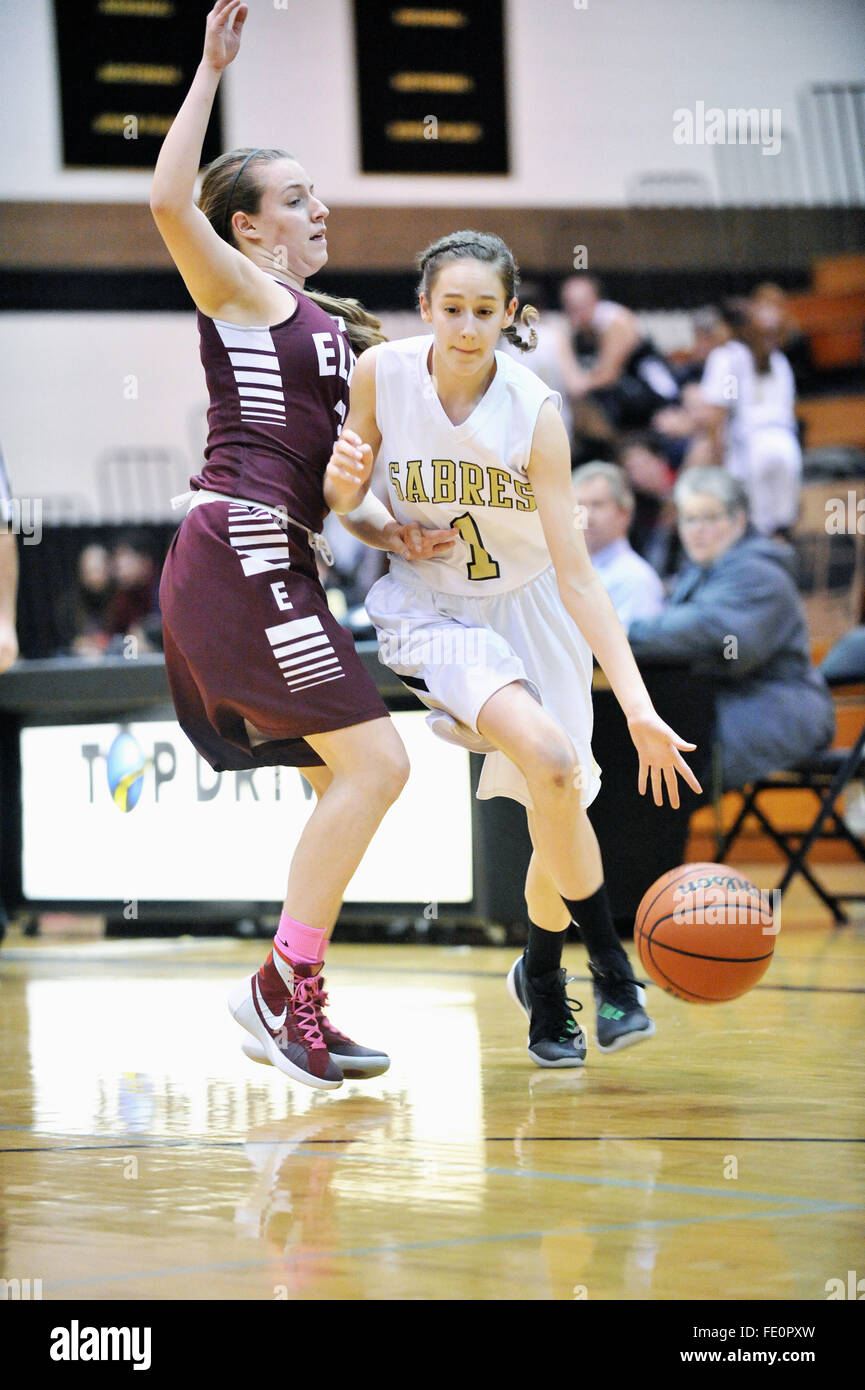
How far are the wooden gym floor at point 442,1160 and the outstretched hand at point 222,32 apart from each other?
6.41 feet

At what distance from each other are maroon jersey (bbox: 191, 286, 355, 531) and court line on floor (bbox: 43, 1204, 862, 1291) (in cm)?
161

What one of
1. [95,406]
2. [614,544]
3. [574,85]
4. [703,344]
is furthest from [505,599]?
[574,85]

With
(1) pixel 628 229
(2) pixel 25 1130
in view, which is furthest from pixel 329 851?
(1) pixel 628 229

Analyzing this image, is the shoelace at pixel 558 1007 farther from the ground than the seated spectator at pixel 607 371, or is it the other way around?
the seated spectator at pixel 607 371

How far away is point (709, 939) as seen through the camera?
3.52 meters

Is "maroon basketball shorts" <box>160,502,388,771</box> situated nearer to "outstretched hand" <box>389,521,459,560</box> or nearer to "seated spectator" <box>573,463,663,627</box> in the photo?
"outstretched hand" <box>389,521,459,560</box>

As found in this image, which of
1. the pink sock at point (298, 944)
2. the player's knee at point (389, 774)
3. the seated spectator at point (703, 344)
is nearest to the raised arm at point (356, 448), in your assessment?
the player's knee at point (389, 774)

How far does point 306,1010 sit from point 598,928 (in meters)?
0.66

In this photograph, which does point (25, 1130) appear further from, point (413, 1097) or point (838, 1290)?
point (838, 1290)

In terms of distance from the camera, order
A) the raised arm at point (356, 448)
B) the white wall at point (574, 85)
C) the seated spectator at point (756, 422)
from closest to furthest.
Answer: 1. the raised arm at point (356, 448)
2. the seated spectator at point (756, 422)
3. the white wall at point (574, 85)

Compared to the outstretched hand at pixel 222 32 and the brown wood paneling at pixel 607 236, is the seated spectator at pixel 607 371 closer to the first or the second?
the brown wood paneling at pixel 607 236

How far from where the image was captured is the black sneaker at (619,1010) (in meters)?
3.55

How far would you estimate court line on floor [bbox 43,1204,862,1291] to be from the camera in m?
2.10
